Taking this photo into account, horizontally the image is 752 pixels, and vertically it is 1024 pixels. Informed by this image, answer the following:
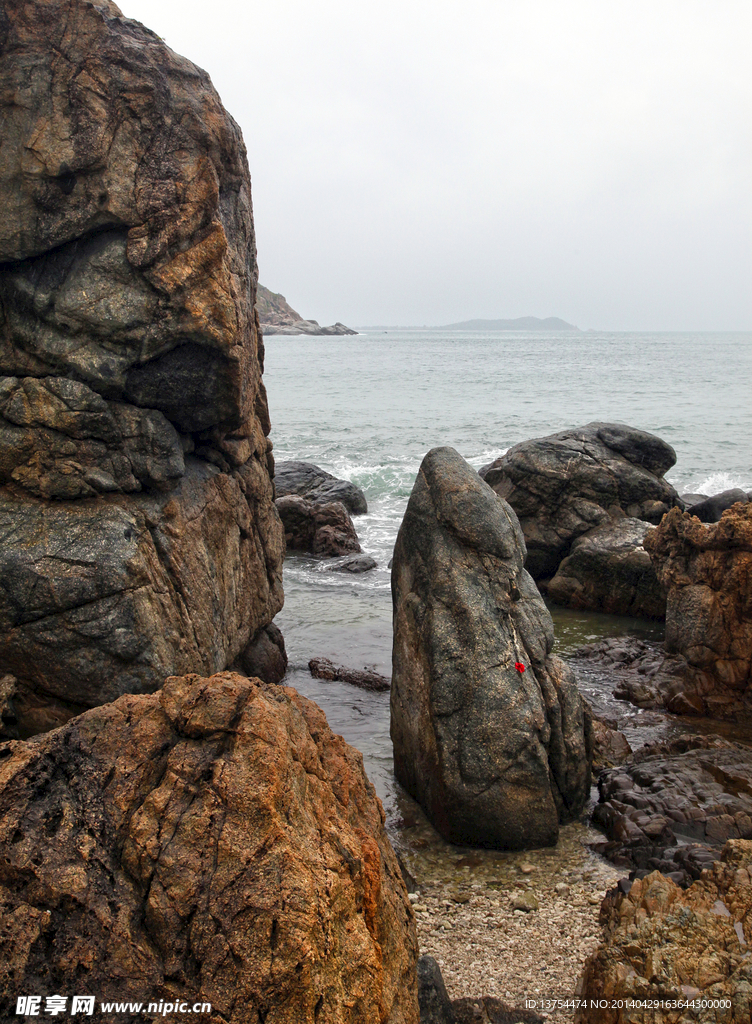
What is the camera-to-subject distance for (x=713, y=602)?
425 inches

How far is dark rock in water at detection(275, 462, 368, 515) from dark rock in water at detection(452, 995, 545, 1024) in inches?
652

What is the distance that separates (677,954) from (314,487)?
18.4 m

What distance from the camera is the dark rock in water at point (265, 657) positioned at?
10.5 meters

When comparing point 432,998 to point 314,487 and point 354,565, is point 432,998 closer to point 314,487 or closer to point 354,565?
point 354,565

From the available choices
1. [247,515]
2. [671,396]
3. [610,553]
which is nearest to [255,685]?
[247,515]

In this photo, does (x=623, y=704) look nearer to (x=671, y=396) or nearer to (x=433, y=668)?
(x=433, y=668)

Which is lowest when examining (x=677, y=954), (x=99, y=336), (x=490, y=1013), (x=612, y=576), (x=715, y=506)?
(x=490, y=1013)

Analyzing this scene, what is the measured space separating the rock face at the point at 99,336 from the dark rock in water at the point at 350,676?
12.6ft

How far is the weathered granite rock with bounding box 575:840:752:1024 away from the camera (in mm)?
3926

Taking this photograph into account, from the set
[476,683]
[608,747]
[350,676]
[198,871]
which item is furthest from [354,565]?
[198,871]

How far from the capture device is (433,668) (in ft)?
25.3

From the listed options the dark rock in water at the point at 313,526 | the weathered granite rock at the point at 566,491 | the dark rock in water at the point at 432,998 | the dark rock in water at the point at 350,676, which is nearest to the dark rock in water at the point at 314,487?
the dark rock in water at the point at 313,526

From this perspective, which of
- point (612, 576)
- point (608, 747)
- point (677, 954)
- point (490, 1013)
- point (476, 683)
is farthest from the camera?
point (612, 576)

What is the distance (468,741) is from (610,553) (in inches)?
331
